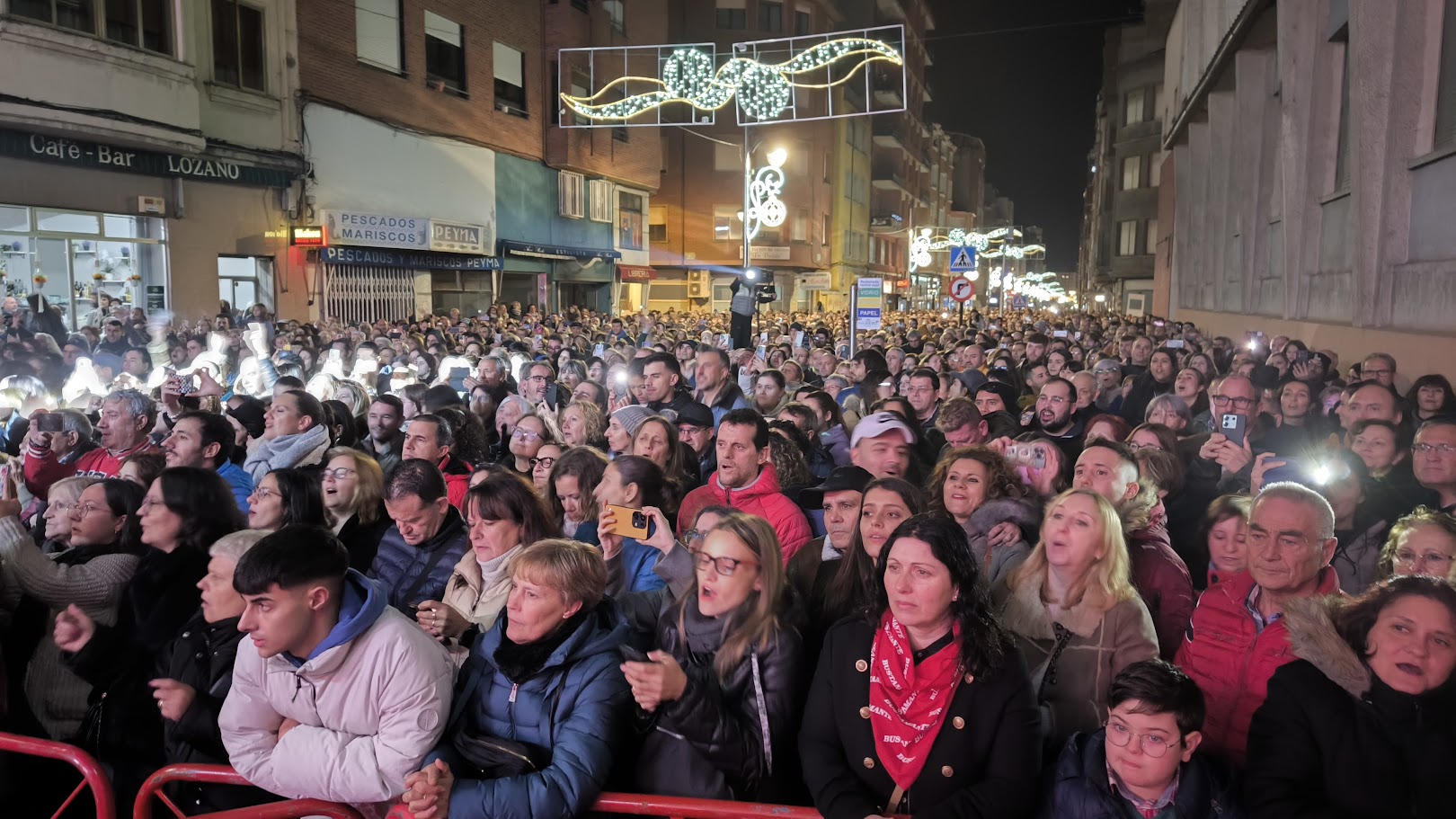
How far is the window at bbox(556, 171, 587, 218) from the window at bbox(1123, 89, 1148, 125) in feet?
124

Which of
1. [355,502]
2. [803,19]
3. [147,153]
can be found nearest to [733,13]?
[803,19]

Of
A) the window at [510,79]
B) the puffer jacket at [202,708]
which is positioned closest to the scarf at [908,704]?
the puffer jacket at [202,708]

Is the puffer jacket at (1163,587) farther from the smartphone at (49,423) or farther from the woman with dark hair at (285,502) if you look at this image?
the smartphone at (49,423)

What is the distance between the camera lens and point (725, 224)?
52000 mm

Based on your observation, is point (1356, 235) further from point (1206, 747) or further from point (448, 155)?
point (448, 155)

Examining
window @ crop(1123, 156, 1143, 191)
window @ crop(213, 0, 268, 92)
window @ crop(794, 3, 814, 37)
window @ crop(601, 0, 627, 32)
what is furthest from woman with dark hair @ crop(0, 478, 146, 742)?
window @ crop(1123, 156, 1143, 191)

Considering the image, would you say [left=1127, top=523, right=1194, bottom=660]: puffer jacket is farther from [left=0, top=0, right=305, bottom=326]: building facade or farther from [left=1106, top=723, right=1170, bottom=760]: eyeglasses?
[left=0, top=0, right=305, bottom=326]: building facade

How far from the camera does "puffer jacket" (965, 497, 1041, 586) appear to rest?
13.7 feet

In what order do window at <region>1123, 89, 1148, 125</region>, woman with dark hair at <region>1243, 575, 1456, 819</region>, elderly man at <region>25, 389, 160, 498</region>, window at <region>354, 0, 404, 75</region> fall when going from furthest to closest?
window at <region>1123, 89, 1148, 125</region>
window at <region>354, 0, 404, 75</region>
elderly man at <region>25, 389, 160, 498</region>
woman with dark hair at <region>1243, 575, 1456, 819</region>

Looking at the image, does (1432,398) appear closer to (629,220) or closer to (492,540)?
(492,540)

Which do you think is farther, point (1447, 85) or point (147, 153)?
point (147, 153)

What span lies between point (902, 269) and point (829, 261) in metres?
28.0

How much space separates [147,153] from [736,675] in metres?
19.3

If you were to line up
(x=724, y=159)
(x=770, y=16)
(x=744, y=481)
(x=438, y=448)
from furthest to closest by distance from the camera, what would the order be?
(x=770, y=16), (x=724, y=159), (x=438, y=448), (x=744, y=481)
